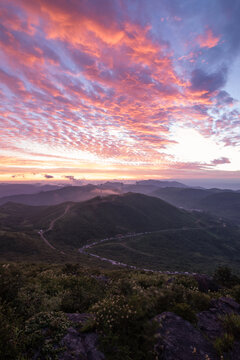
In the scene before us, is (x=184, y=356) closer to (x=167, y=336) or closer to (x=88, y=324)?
(x=167, y=336)

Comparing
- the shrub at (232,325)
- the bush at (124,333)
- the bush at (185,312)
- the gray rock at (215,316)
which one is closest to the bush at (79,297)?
the bush at (124,333)

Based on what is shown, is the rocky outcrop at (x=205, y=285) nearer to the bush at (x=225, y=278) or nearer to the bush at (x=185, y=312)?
the bush at (x=225, y=278)

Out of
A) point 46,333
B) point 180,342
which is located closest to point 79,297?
point 46,333

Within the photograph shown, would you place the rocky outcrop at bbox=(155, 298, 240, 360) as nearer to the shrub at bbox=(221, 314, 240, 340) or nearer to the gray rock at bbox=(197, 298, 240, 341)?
the gray rock at bbox=(197, 298, 240, 341)

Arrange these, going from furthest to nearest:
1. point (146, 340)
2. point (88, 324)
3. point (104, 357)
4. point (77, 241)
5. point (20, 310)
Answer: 1. point (77, 241)
2. point (20, 310)
3. point (88, 324)
4. point (146, 340)
5. point (104, 357)

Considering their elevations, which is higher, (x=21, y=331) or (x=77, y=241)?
(x=21, y=331)

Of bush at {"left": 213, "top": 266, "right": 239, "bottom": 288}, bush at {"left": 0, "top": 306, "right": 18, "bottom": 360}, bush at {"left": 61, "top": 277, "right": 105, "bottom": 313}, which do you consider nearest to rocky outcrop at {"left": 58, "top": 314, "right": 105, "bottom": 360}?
bush at {"left": 0, "top": 306, "right": 18, "bottom": 360}

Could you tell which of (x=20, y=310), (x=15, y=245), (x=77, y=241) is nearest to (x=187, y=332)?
(x=20, y=310)

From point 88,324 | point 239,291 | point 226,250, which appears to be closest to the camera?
point 88,324
